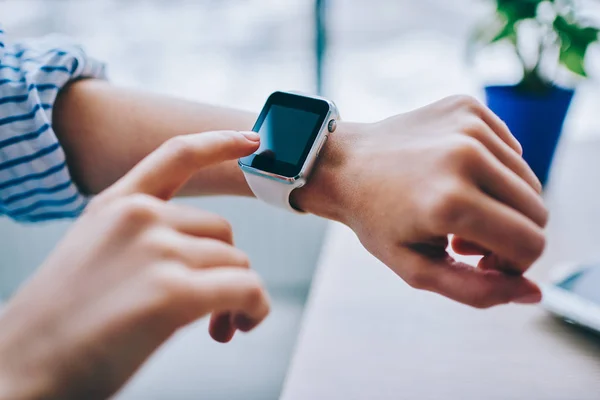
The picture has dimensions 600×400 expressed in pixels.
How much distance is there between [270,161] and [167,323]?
0.76ft

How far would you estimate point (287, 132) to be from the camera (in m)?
0.51

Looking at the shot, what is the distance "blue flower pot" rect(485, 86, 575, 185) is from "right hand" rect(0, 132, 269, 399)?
711 mm

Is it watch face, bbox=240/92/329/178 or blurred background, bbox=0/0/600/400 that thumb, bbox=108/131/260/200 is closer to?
watch face, bbox=240/92/329/178

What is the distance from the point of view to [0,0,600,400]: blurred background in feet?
3.06

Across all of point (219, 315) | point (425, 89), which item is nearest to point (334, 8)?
point (425, 89)

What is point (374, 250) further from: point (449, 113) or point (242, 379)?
point (242, 379)

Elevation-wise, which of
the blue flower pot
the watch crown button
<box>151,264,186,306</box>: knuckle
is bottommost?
the blue flower pot

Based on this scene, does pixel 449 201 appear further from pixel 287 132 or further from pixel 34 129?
pixel 34 129

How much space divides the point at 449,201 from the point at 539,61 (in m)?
0.67

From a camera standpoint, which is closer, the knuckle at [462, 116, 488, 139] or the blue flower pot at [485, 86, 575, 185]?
the knuckle at [462, 116, 488, 139]

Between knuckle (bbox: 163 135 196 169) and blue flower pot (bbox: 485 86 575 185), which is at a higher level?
knuckle (bbox: 163 135 196 169)

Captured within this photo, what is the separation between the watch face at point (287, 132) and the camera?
499 millimetres

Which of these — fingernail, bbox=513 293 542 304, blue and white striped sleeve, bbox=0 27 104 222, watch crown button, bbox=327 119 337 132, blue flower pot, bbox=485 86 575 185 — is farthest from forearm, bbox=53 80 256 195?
blue flower pot, bbox=485 86 575 185

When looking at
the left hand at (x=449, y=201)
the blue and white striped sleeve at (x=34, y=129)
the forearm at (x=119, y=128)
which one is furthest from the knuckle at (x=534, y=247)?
the blue and white striped sleeve at (x=34, y=129)
